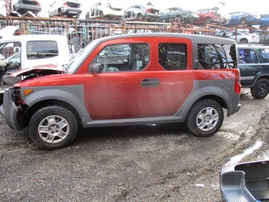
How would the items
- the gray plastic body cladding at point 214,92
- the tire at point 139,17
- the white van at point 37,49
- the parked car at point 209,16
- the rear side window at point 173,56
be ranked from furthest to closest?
the parked car at point 209,16 < the tire at point 139,17 < the white van at point 37,49 < the gray plastic body cladding at point 214,92 < the rear side window at point 173,56

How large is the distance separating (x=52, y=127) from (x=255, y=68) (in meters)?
6.73

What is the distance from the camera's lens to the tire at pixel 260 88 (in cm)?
815

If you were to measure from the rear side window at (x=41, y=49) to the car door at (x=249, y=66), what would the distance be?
18.6ft

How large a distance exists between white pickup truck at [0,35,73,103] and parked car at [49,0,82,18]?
9.71 metres

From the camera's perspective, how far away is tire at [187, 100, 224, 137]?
14.8 feet

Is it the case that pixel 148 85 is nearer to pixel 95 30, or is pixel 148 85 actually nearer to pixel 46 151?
pixel 46 151

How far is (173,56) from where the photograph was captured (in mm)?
4348

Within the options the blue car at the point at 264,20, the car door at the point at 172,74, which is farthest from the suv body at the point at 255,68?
the blue car at the point at 264,20

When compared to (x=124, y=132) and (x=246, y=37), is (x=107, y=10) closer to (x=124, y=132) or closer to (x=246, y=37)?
(x=246, y=37)

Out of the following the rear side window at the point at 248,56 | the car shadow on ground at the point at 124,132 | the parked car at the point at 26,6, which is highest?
the parked car at the point at 26,6

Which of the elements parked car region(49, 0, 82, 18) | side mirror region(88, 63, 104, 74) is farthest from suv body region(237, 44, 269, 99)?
parked car region(49, 0, 82, 18)

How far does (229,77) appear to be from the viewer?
15.0 ft

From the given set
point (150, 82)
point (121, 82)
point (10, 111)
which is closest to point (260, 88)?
point (150, 82)

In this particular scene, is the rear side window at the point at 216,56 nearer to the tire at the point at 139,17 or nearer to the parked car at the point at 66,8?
the parked car at the point at 66,8
